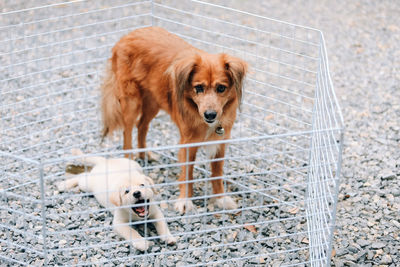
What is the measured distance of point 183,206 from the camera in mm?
3887

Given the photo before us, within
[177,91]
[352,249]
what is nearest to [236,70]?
[177,91]

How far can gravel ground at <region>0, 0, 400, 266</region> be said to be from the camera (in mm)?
3463

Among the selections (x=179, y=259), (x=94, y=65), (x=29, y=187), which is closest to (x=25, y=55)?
(x=94, y=65)

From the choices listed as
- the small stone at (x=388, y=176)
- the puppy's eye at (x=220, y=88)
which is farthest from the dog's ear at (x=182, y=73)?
the small stone at (x=388, y=176)

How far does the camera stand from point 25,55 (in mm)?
6152

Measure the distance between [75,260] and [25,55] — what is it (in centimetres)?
349

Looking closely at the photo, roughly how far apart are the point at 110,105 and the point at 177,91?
3.18 feet

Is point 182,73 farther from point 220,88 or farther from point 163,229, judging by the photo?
point 163,229

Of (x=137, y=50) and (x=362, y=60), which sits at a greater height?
(x=137, y=50)

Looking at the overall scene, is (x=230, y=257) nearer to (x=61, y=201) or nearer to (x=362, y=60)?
(x=61, y=201)

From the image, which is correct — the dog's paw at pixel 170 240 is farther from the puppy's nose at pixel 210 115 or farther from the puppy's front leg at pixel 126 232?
the puppy's nose at pixel 210 115

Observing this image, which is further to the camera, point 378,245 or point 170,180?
point 170,180

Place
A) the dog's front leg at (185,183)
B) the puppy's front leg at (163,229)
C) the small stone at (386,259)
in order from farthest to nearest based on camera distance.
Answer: the dog's front leg at (185,183) < the puppy's front leg at (163,229) < the small stone at (386,259)

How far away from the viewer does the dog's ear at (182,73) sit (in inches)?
138
